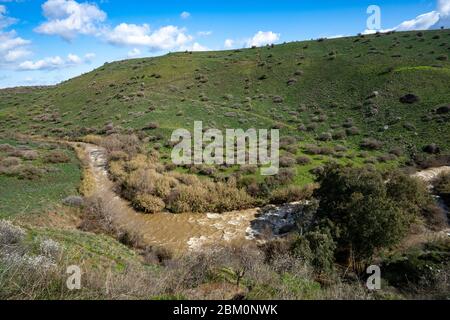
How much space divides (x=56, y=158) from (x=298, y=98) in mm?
32237

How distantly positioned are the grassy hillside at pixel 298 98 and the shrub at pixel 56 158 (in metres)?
10.3

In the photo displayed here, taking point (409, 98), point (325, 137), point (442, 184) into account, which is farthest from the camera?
point (409, 98)

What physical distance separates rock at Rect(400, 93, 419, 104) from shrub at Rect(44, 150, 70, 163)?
36917 mm

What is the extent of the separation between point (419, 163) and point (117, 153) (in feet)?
82.7

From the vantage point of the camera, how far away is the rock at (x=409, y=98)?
3850 cm

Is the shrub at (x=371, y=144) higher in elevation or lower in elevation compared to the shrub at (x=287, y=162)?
higher

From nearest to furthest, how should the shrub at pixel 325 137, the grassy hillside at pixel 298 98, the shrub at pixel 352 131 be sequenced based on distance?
the grassy hillside at pixel 298 98, the shrub at pixel 325 137, the shrub at pixel 352 131

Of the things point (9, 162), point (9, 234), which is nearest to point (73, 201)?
point (9, 234)

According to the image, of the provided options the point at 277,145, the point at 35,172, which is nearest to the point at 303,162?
the point at 277,145

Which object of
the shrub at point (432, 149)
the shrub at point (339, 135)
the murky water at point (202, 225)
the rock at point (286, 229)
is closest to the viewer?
the murky water at point (202, 225)

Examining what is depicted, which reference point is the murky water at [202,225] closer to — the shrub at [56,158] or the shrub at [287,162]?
the shrub at [287,162]

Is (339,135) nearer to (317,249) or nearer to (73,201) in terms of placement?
(317,249)

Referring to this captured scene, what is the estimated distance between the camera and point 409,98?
39000 millimetres

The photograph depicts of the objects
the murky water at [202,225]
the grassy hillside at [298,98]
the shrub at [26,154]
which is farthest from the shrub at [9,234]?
the shrub at [26,154]
